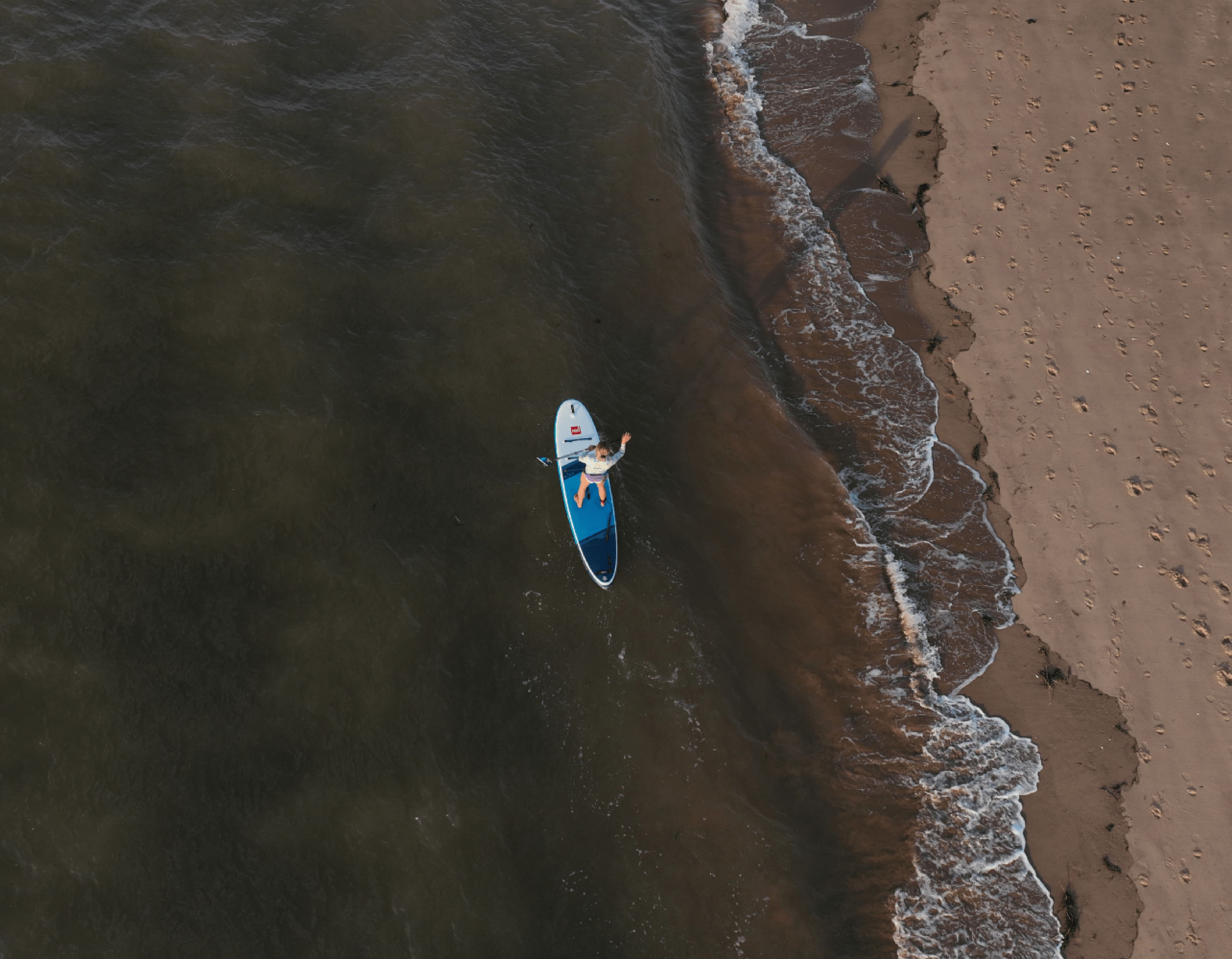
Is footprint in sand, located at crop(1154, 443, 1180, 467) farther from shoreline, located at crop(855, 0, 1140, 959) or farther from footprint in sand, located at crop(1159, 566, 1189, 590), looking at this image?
shoreline, located at crop(855, 0, 1140, 959)

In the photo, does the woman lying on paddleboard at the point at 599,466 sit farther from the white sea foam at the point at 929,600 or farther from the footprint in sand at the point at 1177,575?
the footprint in sand at the point at 1177,575

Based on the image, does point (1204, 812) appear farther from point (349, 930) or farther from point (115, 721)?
point (115, 721)

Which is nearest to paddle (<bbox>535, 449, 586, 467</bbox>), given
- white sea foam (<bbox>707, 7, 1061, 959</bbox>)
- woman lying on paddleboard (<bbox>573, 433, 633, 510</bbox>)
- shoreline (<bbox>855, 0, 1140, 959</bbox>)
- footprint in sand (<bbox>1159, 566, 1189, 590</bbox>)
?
woman lying on paddleboard (<bbox>573, 433, 633, 510</bbox>)

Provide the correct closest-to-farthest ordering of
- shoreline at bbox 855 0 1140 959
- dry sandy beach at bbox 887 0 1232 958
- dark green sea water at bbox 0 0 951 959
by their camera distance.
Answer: dark green sea water at bbox 0 0 951 959
shoreline at bbox 855 0 1140 959
dry sandy beach at bbox 887 0 1232 958

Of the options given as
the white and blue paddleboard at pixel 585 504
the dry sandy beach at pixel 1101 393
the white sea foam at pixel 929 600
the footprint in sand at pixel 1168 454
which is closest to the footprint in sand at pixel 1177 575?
the dry sandy beach at pixel 1101 393

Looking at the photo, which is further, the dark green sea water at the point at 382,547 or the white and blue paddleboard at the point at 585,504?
the white and blue paddleboard at the point at 585,504

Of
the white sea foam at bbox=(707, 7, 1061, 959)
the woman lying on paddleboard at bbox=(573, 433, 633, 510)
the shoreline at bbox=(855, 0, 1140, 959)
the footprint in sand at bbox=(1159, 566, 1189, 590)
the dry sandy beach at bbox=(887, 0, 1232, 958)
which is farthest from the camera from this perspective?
the footprint in sand at bbox=(1159, 566, 1189, 590)

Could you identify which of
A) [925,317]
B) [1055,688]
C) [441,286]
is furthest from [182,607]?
[925,317]

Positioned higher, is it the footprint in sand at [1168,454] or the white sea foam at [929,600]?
the footprint in sand at [1168,454]
